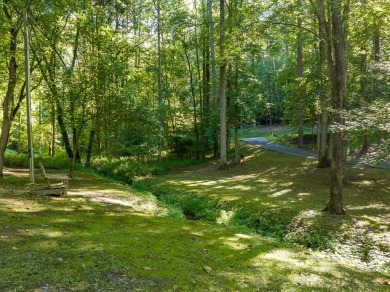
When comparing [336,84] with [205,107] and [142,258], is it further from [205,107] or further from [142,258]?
[205,107]

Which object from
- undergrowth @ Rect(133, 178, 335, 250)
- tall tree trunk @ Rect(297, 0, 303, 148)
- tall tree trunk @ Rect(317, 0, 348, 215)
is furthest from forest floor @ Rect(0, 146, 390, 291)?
tall tree trunk @ Rect(297, 0, 303, 148)

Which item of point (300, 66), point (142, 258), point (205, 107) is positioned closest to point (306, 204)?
point (142, 258)

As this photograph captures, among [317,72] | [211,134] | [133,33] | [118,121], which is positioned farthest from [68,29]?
[317,72]

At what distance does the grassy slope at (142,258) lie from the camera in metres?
4.46

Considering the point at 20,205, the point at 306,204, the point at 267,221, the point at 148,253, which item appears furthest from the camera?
the point at 306,204

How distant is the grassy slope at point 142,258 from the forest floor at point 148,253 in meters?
0.02

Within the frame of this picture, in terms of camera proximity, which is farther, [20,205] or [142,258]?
[20,205]

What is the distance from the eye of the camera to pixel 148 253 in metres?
5.70

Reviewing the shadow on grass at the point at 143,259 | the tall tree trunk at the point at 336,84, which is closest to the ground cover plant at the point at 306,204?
the tall tree trunk at the point at 336,84

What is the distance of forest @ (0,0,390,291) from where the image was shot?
9.28 meters

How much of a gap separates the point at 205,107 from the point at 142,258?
25.1 meters

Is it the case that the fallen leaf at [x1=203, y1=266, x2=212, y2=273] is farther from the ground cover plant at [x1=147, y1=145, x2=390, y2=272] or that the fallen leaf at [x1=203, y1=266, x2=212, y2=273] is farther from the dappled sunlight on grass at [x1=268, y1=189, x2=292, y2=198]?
the dappled sunlight on grass at [x1=268, y1=189, x2=292, y2=198]

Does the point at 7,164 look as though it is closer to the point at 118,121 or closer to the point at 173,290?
the point at 118,121

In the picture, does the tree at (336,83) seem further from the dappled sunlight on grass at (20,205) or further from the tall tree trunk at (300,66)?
the dappled sunlight on grass at (20,205)
